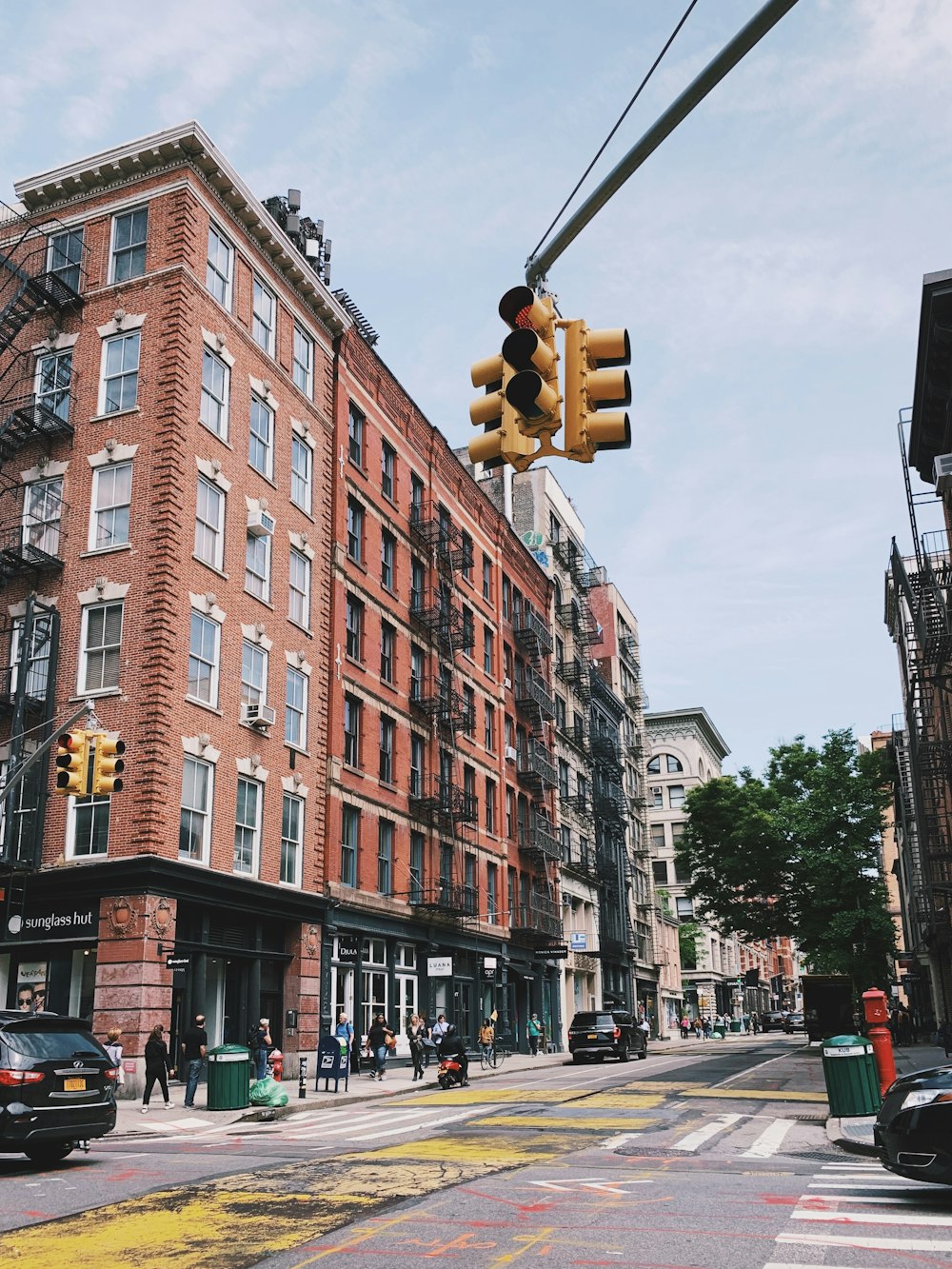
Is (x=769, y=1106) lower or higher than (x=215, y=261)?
lower

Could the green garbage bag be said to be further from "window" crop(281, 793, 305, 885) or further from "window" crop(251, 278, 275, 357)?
"window" crop(251, 278, 275, 357)

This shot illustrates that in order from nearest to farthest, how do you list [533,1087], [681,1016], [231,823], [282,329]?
[533,1087]
[231,823]
[282,329]
[681,1016]

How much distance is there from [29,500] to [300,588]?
745 cm

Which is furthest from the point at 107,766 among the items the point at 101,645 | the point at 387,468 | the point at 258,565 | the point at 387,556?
the point at 387,468

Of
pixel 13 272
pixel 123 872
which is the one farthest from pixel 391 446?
pixel 123 872

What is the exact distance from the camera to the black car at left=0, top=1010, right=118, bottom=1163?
39.9 ft

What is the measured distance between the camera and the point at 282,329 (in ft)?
110

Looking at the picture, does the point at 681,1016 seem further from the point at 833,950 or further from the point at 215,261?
the point at 215,261

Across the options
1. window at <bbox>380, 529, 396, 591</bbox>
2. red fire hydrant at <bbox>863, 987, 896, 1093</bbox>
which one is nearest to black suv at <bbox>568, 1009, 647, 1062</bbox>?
window at <bbox>380, 529, 396, 591</bbox>

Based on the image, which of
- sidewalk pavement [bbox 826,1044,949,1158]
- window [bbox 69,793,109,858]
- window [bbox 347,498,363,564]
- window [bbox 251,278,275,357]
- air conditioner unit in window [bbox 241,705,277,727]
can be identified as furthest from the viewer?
window [bbox 347,498,363,564]

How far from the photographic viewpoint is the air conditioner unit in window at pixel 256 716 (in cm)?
2859

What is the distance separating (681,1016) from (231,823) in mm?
60401

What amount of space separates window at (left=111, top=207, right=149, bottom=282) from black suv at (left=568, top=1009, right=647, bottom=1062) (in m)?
25.5

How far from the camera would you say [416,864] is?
127 ft
